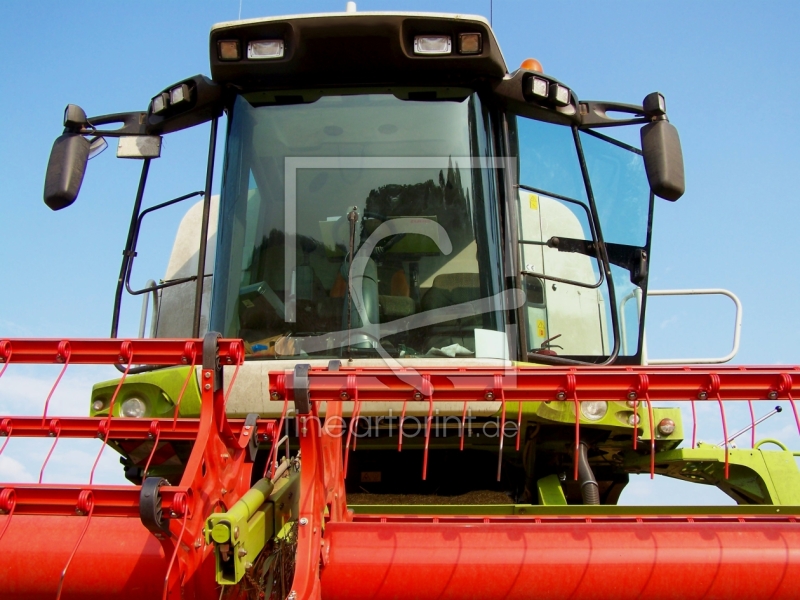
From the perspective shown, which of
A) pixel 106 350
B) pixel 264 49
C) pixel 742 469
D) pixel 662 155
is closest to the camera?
pixel 106 350

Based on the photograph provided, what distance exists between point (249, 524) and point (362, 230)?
1.73m

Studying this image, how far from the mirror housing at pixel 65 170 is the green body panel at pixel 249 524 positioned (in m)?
2.07

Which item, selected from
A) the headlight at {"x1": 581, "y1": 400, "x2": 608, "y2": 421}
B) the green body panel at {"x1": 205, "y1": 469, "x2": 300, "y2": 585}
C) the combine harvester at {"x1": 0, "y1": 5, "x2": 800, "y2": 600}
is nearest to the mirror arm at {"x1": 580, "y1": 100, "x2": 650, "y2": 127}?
the combine harvester at {"x1": 0, "y1": 5, "x2": 800, "y2": 600}

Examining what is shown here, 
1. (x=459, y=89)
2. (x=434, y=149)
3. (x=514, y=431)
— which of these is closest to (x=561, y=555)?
(x=514, y=431)

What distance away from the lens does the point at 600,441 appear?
13.1 ft

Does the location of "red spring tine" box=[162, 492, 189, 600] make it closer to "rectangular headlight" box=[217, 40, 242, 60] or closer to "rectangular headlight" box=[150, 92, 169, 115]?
"rectangular headlight" box=[217, 40, 242, 60]

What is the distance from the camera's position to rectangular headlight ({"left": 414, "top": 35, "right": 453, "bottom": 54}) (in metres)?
4.09

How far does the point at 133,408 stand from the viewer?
374 cm

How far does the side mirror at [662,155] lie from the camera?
391 cm

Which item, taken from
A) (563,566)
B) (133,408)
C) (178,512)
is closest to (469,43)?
(133,408)

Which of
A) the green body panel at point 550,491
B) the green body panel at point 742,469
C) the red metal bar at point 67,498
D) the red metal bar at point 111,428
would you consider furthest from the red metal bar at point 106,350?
the green body panel at point 742,469

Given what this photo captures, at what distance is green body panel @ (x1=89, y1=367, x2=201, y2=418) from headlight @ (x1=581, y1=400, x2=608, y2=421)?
1.70 meters

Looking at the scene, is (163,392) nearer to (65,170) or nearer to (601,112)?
(65,170)

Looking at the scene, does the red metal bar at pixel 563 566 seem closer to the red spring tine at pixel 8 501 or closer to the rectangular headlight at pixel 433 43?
the red spring tine at pixel 8 501
